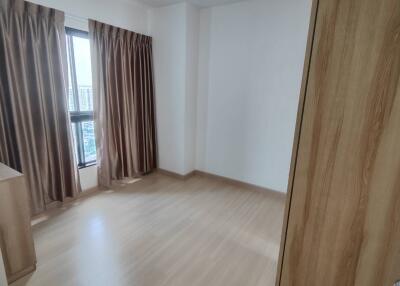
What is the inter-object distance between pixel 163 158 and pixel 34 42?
2.22 m

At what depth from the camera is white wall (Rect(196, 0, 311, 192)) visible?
2619 millimetres

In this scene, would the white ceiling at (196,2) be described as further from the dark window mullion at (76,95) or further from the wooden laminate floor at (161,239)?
the wooden laminate floor at (161,239)

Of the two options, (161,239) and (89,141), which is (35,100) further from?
(161,239)

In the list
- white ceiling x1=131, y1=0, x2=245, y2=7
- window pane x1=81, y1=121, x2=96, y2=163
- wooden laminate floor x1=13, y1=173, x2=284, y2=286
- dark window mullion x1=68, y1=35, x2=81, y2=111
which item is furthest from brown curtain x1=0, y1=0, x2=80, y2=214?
white ceiling x1=131, y1=0, x2=245, y2=7

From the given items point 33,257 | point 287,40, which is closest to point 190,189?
point 33,257

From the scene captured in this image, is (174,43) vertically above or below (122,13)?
below

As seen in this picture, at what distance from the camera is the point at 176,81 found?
3.20 m

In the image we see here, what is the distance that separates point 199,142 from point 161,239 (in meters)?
1.78

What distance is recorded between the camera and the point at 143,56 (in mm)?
3182

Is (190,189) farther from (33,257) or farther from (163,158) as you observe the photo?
(33,257)

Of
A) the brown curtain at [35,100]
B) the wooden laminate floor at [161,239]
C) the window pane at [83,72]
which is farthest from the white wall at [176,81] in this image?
the brown curtain at [35,100]

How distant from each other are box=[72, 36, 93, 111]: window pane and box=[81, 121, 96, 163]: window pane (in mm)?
222

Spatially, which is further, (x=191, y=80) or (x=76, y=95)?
(x=191, y=80)

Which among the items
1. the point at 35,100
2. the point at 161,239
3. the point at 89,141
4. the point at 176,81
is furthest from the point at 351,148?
the point at 89,141
